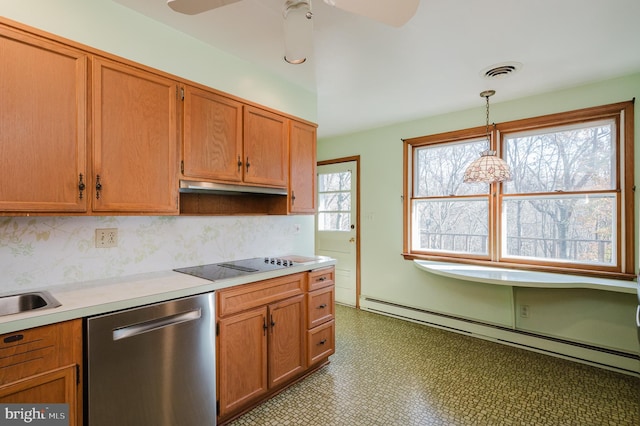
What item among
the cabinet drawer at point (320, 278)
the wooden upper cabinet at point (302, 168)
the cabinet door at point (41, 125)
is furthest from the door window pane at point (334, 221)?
the cabinet door at point (41, 125)

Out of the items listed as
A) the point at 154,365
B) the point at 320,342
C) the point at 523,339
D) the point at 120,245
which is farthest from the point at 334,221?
the point at 154,365

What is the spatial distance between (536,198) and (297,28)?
284 cm

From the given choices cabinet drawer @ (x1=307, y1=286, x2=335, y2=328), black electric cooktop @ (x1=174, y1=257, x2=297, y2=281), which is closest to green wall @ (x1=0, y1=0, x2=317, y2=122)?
black electric cooktop @ (x1=174, y1=257, x2=297, y2=281)

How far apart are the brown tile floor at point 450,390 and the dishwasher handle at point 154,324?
806 mm

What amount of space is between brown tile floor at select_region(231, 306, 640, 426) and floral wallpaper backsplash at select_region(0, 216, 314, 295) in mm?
1154

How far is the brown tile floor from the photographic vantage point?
2.00 metres

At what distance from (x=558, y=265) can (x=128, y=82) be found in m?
3.67

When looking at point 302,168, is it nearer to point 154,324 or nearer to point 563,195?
point 154,324

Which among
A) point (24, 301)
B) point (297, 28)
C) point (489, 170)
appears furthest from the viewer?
point (489, 170)

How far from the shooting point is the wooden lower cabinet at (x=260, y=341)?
74.7 inches

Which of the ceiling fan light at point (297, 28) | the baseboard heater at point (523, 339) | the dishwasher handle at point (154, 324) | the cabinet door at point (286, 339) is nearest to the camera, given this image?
the ceiling fan light at point (297, 28)

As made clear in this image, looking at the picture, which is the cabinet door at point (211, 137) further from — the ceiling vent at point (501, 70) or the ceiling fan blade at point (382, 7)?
the ceiling vent at point (501, 70)

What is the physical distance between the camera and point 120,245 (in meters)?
1.96

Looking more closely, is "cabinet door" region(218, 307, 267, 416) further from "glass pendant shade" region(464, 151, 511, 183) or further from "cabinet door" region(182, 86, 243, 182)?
"glass pendant shade" region(464, 151, 511, 183)
